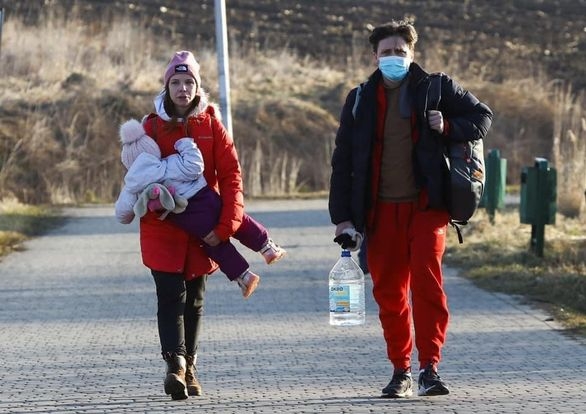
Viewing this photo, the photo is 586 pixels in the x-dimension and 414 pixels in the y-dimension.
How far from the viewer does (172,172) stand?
26.3 ft

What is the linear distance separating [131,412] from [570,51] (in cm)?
3818

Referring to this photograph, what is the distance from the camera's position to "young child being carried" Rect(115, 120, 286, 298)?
8.02 m

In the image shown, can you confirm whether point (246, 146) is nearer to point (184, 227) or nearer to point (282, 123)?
point (282, 123)

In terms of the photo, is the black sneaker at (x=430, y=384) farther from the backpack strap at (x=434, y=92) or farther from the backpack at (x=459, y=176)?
the backpack strap at (x=434, y=92)

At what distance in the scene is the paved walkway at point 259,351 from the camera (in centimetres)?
794

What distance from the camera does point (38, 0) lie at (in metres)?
44.6

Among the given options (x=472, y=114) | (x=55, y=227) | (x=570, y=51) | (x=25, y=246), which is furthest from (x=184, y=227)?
(x=570, y=51)

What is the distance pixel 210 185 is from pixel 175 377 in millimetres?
1089

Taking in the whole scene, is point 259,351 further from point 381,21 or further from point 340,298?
point 381,21

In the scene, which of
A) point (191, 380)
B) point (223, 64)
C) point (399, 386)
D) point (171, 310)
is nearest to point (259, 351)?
point (191, 380)

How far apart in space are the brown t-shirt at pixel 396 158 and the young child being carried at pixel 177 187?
0.78 meters

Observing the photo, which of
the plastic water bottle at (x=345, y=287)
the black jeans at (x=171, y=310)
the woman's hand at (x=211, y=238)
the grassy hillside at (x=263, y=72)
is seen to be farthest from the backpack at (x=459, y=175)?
the grassy hillside at (x=263, y=72)

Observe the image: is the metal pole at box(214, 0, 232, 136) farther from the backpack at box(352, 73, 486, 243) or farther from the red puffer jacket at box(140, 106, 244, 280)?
the backpack at box(352, 73, 486, 243)

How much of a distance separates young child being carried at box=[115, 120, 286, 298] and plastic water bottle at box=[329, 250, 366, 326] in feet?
1.56
